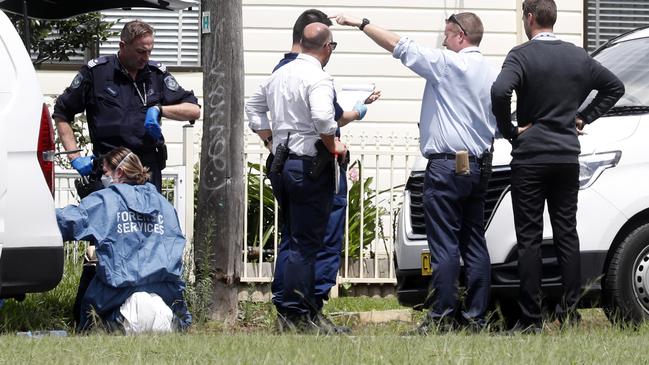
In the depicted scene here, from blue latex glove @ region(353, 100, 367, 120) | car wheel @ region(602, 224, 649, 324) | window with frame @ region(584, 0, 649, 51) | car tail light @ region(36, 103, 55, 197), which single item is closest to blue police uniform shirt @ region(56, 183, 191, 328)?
car tail light @ region(36, 103, 55, 197)

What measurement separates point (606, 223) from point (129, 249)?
273 cm

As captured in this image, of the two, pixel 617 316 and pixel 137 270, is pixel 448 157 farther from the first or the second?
pixel 137 270

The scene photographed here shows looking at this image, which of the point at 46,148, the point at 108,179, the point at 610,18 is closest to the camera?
the point at 46,148

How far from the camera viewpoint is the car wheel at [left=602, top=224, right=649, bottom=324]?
25.9 feet

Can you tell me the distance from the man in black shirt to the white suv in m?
0.18

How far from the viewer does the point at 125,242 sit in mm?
8156

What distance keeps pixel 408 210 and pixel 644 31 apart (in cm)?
A: 196

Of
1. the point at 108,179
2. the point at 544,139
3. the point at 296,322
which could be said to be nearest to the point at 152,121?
the point at 108,179

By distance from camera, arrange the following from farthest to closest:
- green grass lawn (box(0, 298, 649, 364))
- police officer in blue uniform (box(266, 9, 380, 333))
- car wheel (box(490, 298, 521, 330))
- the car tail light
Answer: car wheel (box(490, 298, 521, 330)), police officer in blue uniform (box(266, 9, 380, 333)), the car tail light, green grass lawn (box(0, 298, 649, 364))

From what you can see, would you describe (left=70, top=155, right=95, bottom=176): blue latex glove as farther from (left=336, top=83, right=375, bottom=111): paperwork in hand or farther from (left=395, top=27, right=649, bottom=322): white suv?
(left=395, top=27, right=649, bottom=322): white suv

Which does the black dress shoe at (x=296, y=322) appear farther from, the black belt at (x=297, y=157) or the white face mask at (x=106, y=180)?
the white face mask at (x=106, y=180)

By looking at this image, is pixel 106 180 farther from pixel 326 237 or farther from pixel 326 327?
pixel 326 327

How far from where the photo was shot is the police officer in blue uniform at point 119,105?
28.0ft

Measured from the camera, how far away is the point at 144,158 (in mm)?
8695
